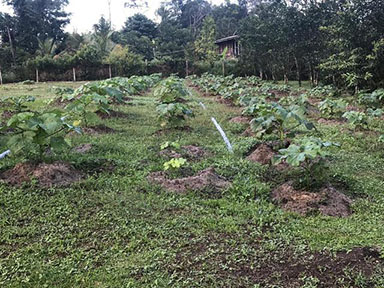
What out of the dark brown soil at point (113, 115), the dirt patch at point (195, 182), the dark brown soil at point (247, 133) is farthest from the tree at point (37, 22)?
the dirt patch at point (195, 182)

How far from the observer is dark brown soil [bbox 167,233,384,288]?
7.72 ft

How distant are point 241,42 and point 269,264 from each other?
2346cm

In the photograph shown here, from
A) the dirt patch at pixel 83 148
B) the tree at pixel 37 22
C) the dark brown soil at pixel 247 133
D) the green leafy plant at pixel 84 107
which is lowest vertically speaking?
the dark brown soil at pixel 247 133

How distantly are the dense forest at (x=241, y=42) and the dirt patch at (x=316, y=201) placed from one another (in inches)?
397

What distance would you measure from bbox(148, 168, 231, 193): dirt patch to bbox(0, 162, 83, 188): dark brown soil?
0.89m

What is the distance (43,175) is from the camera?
3883mm

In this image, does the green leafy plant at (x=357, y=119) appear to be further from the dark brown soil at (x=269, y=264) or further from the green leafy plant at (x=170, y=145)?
the dark brown soil at (x=269, y=264)

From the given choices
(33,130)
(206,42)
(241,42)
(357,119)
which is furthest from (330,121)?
(206,42)

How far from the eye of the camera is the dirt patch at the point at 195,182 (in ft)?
12.8

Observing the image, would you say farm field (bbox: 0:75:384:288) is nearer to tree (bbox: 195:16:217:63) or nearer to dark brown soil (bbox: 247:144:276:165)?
dark brown soil (bbox: 247:144:276:165)

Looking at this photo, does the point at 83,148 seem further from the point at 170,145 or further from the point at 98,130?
the point at 98,130

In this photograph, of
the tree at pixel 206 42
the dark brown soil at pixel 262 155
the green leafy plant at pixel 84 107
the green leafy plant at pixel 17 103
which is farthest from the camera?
the tree at pixel 206 42

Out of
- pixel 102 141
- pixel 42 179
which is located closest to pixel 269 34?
pixel 102 141

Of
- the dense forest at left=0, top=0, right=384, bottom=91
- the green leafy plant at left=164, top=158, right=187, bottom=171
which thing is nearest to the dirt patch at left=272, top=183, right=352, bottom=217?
the green leafy plant at left=164, top=158, right=187, bottom=171
